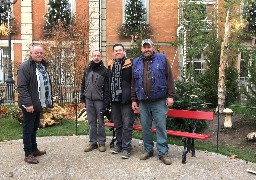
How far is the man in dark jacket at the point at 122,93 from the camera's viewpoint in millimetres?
6375

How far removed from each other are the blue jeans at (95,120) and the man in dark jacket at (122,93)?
13.8 inches

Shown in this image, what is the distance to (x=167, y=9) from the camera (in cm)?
2044

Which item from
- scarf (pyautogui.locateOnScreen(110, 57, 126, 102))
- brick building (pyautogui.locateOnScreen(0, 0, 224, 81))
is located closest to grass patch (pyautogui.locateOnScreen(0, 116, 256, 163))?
scarf (pyautogui.locateOnScreen(110, 57, 126, 102))

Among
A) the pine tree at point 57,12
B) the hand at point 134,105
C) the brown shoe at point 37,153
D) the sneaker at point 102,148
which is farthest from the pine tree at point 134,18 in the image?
the hand at point 134,105

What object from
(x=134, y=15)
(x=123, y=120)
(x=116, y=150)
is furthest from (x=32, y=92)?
(x=134, y=15)

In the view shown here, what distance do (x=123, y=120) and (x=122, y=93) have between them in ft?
1.62

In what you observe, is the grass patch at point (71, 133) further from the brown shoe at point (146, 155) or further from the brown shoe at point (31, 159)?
the brown shoe at point (31, 159)

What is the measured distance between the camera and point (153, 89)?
6.00 m

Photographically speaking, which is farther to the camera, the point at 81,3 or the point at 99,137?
the point at 81,3

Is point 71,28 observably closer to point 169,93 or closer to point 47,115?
point 47,115

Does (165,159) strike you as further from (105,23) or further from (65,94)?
(105,23)

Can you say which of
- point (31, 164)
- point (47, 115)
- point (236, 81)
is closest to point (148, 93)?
point (31, 164)

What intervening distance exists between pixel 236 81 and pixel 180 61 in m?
7.16

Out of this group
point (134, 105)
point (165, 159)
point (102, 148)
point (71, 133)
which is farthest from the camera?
point (71, 133)
